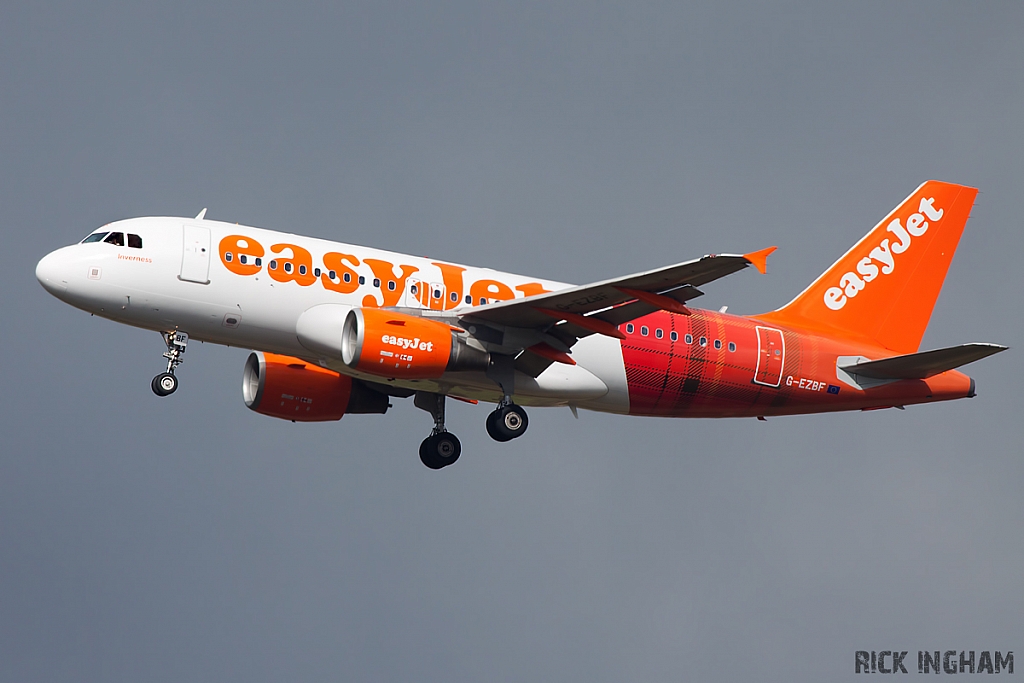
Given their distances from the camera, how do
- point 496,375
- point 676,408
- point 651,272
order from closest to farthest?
point 651,272 < point 496,375 < point 676,408

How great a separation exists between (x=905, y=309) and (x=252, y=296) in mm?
20437

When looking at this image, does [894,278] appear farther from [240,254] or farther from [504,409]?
[240,254]

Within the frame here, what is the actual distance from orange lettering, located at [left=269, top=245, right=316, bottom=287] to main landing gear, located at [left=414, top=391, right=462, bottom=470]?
255 inches

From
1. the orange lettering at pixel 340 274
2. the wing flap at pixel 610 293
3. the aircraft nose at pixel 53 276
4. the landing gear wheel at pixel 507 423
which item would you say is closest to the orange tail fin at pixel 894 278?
the wing flap at pixel 610 293

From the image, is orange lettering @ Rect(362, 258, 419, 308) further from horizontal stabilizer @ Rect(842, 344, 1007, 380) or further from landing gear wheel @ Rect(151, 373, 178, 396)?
horizontal stabilizer @ Rect(842, 344, 1007, 380)

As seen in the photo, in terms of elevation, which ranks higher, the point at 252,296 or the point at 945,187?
the point at 945,187

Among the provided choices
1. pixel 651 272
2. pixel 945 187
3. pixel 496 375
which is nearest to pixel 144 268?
pixel 496 375

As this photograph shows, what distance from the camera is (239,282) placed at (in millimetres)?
31203

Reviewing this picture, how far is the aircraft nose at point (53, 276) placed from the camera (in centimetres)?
3052

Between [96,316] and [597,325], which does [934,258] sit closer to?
[597,325]

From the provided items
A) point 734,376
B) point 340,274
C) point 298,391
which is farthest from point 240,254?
point 734,376

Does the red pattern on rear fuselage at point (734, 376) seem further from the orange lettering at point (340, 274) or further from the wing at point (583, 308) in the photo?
the orange lettering at point (340, 274)

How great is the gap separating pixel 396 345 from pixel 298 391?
6.62m

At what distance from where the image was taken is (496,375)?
109ft
